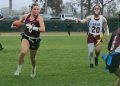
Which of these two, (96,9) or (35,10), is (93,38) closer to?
(96,9)

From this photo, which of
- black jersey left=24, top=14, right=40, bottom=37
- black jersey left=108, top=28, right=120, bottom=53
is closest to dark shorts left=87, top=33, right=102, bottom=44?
black jersey left=24, top=14, right=40, bottom=37

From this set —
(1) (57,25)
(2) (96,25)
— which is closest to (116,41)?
(2) (96,25)

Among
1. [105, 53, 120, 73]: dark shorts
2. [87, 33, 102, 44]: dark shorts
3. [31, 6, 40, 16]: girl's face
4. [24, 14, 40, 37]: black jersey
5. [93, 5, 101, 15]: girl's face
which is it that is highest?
[31, 6, 40, 16]: girl's face

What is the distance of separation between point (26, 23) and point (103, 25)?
4.14 meters

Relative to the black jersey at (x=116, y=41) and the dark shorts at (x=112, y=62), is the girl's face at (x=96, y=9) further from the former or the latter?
the dark shorts at (x=112, y=62)

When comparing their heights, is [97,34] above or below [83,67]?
above

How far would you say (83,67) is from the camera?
56.2ft

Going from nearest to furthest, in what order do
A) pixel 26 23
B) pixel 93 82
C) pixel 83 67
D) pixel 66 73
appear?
1. pixel 93 82
2. pixel 26 23
3. pixel 66 73
4. pixel 83 67

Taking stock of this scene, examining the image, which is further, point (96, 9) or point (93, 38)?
point (93, 38)

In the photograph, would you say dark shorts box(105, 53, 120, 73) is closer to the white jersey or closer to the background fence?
the white jersey

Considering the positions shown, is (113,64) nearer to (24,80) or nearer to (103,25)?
(24,80)

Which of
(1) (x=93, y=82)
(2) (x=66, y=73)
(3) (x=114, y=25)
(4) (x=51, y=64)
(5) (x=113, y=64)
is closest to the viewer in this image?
(5) (x=113, y=64)

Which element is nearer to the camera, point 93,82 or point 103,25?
point 93,82

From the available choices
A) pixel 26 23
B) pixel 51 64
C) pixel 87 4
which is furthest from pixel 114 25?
pixel 26 23
